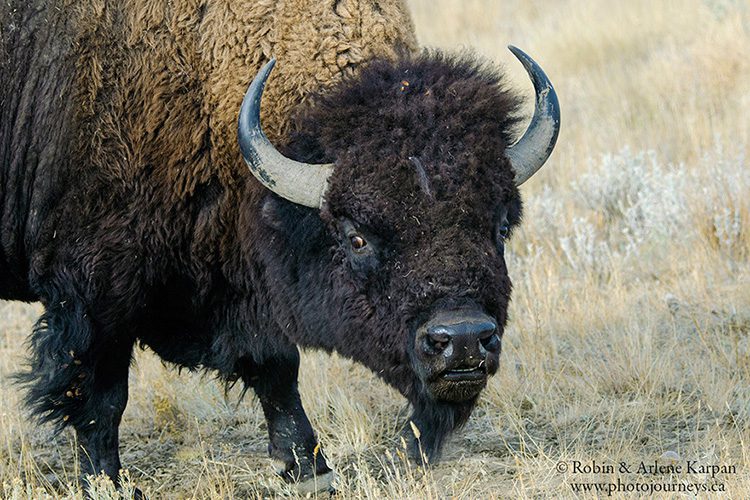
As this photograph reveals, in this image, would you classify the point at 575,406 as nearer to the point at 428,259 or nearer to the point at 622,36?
the point at 428,259

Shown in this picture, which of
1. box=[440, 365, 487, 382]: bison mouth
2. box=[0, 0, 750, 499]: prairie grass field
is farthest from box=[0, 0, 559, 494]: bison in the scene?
box=[0, 0, 750, 499]: prairie grass field

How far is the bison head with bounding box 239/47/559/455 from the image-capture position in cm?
386

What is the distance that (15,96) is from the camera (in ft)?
15.4

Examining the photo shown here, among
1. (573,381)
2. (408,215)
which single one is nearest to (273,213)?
(408,215)

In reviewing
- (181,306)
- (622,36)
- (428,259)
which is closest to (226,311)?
(181,306)

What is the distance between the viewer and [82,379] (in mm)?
4695

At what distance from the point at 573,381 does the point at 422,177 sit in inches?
90.9

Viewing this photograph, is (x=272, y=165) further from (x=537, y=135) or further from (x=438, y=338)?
(x=537, y=135)

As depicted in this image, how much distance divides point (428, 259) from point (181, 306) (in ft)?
4.70

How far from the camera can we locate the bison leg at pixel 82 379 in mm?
4602

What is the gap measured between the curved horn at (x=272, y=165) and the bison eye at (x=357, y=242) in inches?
7.9

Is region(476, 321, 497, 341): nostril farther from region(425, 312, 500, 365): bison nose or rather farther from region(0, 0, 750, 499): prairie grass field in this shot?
region(0, 0, 750, 499): prairie grass field

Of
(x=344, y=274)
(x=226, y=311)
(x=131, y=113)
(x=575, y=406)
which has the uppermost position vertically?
(x=131, y=113)

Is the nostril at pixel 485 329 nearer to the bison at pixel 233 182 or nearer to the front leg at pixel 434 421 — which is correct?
the bison at pixel 233 182
